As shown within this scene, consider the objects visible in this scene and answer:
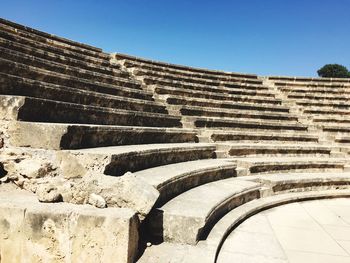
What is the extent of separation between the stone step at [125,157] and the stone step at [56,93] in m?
1.27

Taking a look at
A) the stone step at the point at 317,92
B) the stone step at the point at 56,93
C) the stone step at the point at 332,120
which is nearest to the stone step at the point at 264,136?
the stone step at the point at 332,120

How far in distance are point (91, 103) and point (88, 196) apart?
2757 millimetres

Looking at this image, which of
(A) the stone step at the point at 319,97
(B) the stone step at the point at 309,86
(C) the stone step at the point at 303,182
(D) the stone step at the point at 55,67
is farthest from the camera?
(B) the stone step at the point at 309,86

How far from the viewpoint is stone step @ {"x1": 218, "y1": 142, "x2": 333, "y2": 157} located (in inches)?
285

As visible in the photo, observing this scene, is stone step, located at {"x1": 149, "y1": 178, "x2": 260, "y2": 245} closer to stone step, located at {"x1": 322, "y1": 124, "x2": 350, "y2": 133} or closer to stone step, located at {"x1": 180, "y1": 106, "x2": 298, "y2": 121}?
stone step, located at {"x1": 180, "y1": 106, "x2": 298, "y2": 121}

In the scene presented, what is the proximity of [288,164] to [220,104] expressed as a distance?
9.50ft

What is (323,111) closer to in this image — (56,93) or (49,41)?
(49,41)

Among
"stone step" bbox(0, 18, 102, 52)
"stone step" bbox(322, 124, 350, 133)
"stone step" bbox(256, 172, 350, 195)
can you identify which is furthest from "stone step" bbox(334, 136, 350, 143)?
"stone step" bbox(0, 18, 102, 52)

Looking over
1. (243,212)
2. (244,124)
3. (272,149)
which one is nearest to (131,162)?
(243,212)

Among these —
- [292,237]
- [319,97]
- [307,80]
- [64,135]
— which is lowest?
[292,237]

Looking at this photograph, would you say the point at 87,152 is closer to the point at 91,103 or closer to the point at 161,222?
the point at 161,222

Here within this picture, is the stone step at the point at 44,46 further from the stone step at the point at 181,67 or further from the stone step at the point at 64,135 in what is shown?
the stone step at the point at 64,135

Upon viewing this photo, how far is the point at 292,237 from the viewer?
4.16m

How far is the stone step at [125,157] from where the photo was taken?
333cm
